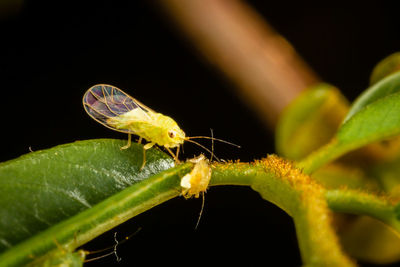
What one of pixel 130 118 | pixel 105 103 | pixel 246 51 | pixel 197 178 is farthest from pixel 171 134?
pixel 246 51

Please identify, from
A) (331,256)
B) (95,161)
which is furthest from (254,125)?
(331,256)

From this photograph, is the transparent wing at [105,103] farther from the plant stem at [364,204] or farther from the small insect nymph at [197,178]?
the plant stem at [364,204]

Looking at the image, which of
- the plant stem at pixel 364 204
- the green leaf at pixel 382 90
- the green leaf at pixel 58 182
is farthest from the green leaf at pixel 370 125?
the green leaf at pixel 58 182

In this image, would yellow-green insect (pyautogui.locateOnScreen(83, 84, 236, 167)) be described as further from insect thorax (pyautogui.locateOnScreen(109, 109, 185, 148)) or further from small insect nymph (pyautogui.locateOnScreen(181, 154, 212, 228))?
small insect nymph (pyautogui.locateOnScreen(181, 154, 212, 228))

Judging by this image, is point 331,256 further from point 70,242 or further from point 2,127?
point 2,127

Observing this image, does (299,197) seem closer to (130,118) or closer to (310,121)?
(130,118)

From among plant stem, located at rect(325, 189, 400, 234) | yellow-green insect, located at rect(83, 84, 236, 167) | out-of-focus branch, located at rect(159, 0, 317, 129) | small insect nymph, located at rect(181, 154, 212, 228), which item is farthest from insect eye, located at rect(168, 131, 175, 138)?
out-of-focus branch, located at rect(159, 0, 317, 129)
